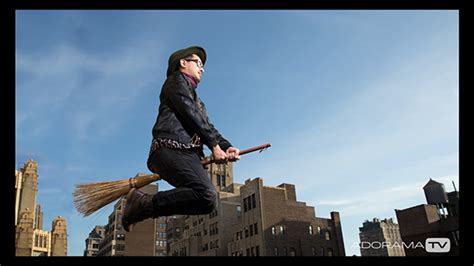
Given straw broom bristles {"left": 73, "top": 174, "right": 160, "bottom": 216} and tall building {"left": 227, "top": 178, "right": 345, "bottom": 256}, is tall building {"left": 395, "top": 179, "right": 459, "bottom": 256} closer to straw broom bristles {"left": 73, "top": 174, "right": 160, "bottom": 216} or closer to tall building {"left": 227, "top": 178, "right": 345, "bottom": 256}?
tall building {"left": 227, "top": 178, "right": 345, "bottom": 256}

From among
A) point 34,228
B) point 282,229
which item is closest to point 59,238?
point 34,228

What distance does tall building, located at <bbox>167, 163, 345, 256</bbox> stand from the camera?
32.5 m

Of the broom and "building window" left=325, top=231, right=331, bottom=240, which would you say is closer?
the broom

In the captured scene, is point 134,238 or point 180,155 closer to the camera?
point 180,155

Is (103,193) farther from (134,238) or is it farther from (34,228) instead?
(34,228)

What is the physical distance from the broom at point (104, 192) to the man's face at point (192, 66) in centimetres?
123

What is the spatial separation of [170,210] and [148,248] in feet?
18.0

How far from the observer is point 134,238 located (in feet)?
22.4

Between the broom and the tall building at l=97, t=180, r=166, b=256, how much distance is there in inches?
14.6

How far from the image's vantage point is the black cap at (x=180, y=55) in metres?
5.12

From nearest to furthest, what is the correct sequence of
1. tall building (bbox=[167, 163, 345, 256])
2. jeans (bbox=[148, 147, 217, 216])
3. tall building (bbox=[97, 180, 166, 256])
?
jeans (bbox=[148, 147, 217, 216]) → tall building (bbox=[97, 180, 166, 256]) → tall building (bbox=[167, 163, 345, 256])

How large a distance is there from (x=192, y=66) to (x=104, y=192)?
2.04 metres

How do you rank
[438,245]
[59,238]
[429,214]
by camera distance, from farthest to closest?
1. [429,214]
2. [59,238]
3. [438,245]

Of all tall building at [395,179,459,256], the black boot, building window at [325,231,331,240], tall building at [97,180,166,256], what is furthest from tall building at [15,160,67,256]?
building window at [325,231,331,240]
